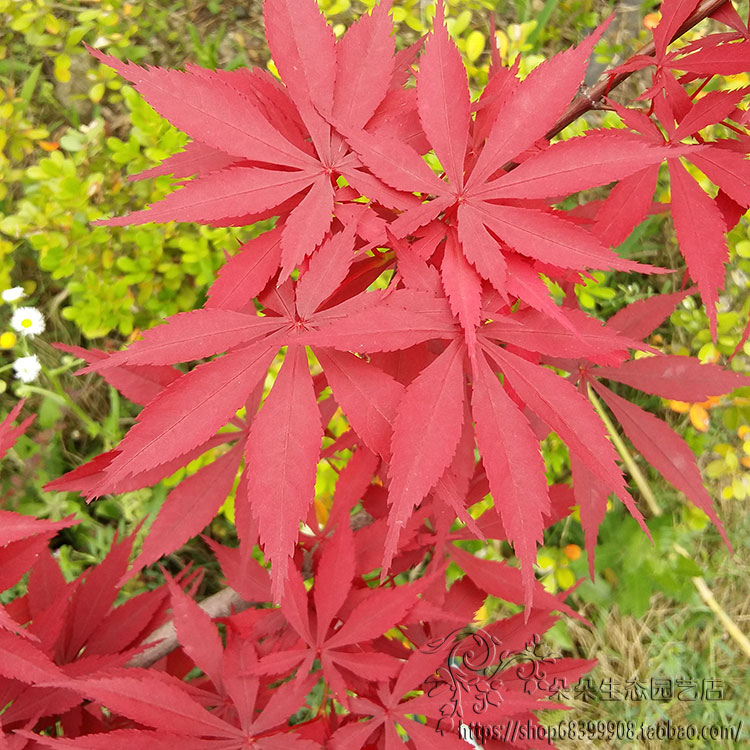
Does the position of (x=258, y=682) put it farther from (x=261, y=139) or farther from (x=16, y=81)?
(x=16, y=81)

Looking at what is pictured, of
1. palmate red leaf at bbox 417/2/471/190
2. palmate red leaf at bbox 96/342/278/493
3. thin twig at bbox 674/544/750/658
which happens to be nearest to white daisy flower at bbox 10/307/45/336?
palmate red leaf at bbox 96/342/278/493

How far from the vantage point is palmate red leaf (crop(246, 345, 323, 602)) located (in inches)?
20.4

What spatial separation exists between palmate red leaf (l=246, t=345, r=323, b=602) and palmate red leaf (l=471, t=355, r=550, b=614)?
0.49 feet

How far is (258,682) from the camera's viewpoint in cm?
75

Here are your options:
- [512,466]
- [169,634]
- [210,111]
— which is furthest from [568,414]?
[169,634]

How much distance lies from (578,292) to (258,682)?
3.36 feet

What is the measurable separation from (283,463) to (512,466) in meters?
0.20

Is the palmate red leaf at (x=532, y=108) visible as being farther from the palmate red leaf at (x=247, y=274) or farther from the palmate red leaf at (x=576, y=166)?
the palmate red leaf at (x=247, y=274)

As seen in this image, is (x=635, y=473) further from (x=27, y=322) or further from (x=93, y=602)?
(x=27, y=322)

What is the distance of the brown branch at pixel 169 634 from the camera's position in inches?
34.3

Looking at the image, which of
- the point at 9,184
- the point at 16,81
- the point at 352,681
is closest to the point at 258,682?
the point at 352,681

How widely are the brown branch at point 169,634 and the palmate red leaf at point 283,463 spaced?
18.0 inches

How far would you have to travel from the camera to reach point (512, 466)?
0.52m
